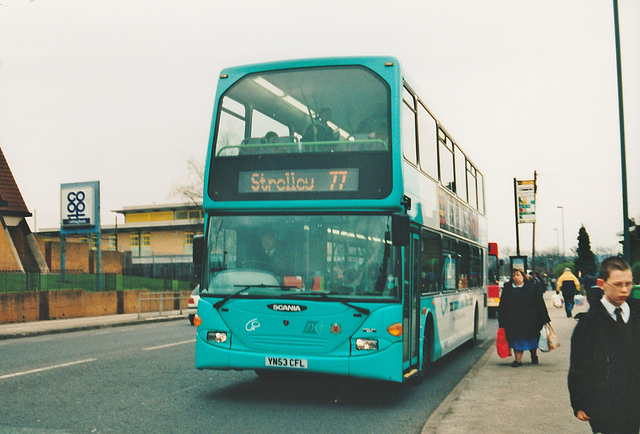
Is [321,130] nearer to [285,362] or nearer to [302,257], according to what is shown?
[302,257]

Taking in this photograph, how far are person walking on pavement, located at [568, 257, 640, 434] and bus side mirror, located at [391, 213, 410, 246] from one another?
412 centimetres

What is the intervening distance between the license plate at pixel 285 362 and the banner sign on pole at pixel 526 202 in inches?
1620

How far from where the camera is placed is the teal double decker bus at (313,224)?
8711mm

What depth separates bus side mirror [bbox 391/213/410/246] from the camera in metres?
8.41

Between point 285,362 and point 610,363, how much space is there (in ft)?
16.5

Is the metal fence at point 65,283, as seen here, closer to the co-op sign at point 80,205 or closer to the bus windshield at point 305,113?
the co-op sign at point 80,205

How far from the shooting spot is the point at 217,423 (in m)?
7.71

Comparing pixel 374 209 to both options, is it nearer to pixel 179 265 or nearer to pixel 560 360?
pixel 560 360

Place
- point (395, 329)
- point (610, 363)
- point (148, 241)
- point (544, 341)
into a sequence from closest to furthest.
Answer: point (610, 363)
point (395, 329)
point (544, 341)
point (148, 241)

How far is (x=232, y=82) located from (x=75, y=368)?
18.4 ft

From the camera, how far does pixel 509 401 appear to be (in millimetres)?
8953

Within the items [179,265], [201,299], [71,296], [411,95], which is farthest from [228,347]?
[179,265]

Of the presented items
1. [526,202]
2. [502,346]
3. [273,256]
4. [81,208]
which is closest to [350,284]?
[273,256]

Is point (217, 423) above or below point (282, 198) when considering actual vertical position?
below
